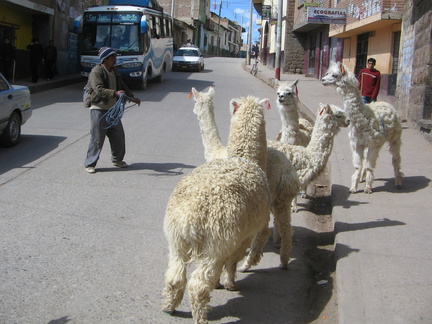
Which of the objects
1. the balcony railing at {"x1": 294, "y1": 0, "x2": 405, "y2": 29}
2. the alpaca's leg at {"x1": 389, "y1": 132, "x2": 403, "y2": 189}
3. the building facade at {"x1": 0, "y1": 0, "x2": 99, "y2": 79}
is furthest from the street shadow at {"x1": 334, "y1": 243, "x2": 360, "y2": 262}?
the building facade at {"x1": 0, "y1": 0, "x2": 99, "y2": 79}

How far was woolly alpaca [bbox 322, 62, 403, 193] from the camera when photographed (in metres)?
7.44

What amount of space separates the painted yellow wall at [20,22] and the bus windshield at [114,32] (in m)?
3.84

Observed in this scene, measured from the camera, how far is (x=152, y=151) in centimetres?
1042

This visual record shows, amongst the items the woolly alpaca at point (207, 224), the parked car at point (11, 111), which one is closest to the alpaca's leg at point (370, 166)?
the woolly alpaca at point (207, 224)

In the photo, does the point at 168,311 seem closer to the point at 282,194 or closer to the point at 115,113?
the point at 282,194

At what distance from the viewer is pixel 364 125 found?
24.7ft

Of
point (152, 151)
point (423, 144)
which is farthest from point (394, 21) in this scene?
point (152, 151)

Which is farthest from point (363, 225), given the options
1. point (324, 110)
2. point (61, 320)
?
point (61, 320)

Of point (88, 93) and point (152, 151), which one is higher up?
point (88, 93)

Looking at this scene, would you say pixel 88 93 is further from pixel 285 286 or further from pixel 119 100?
pixel 285 286

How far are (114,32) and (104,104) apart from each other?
1321cm

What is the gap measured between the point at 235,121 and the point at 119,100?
4459 millimetres

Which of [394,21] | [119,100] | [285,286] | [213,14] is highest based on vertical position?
[213,14]

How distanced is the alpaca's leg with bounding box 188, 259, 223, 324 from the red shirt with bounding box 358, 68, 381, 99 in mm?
10014
